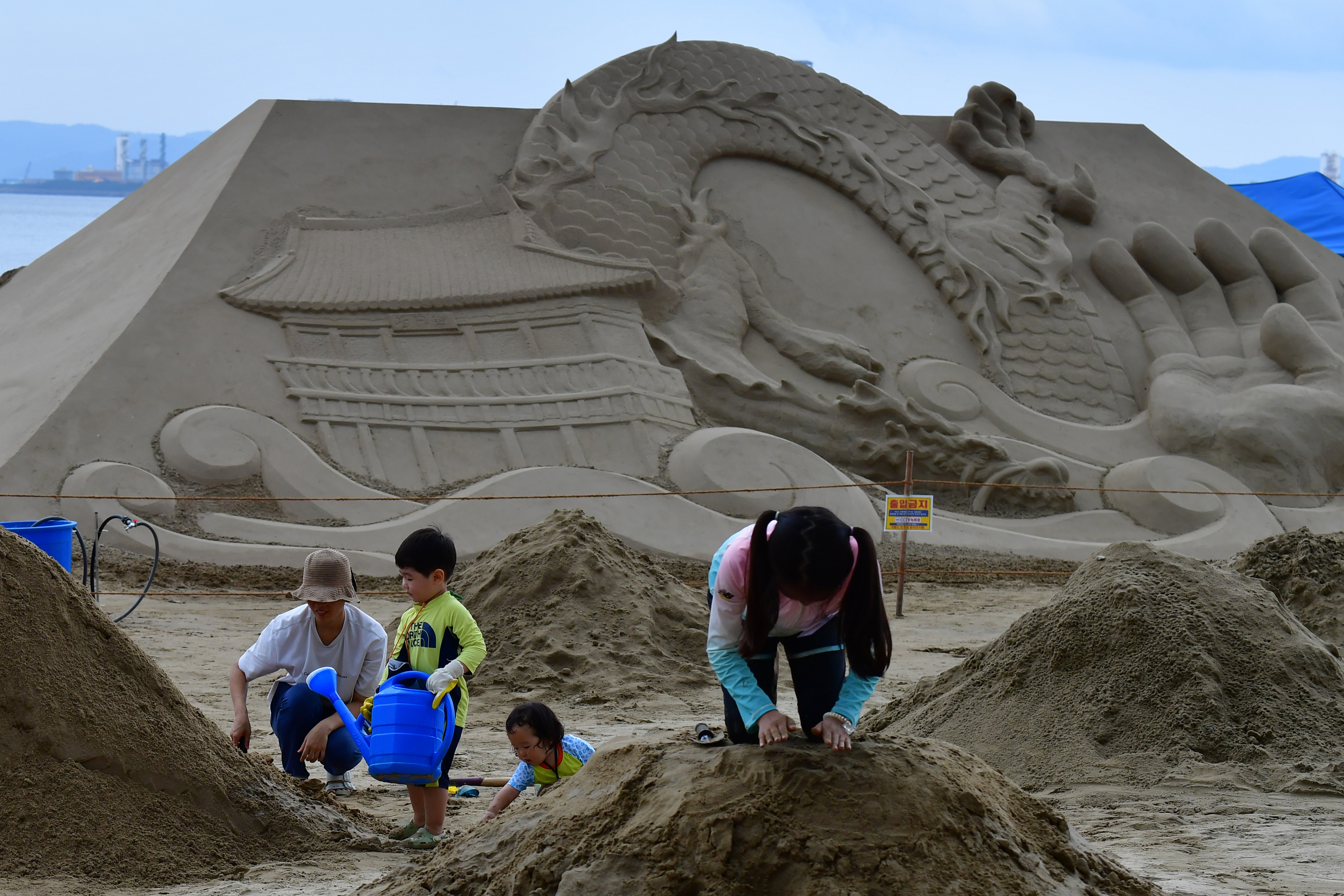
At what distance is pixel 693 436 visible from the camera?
845 cm

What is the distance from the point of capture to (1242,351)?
1047cm

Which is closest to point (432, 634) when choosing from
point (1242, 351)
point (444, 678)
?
point (444, 678)

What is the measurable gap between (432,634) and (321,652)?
402mm

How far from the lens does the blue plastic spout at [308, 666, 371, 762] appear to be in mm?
3008

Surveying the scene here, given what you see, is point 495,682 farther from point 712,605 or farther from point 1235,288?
point 1235,288

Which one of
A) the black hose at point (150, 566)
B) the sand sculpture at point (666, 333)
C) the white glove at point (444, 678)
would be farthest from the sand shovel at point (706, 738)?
the sand sculpture at point (666, 333)

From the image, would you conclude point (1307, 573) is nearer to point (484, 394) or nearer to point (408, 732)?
point (408, 732)

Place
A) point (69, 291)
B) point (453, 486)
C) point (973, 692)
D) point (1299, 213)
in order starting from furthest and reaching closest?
point (1299, 213)
point (69, 291)
point (453, 486)
point (973, 692)

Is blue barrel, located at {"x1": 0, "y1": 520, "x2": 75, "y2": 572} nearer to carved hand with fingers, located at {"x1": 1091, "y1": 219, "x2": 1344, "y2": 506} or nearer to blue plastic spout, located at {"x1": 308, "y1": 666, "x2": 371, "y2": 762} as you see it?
blue plastic spout, located at {"x1": 308, "y1": 666, "x2": 371, "y2": 762}

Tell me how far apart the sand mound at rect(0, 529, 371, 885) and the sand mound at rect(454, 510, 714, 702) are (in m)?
2.04

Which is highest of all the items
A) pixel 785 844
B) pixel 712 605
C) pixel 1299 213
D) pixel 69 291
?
pixel 1299 213

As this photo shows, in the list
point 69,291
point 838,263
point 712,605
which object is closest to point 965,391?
point 838,263

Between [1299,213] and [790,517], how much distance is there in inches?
658

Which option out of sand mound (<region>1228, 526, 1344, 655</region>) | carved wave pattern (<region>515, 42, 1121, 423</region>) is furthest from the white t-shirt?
carved wave pattern (<region>515, 42, 1121, 423</region>)
